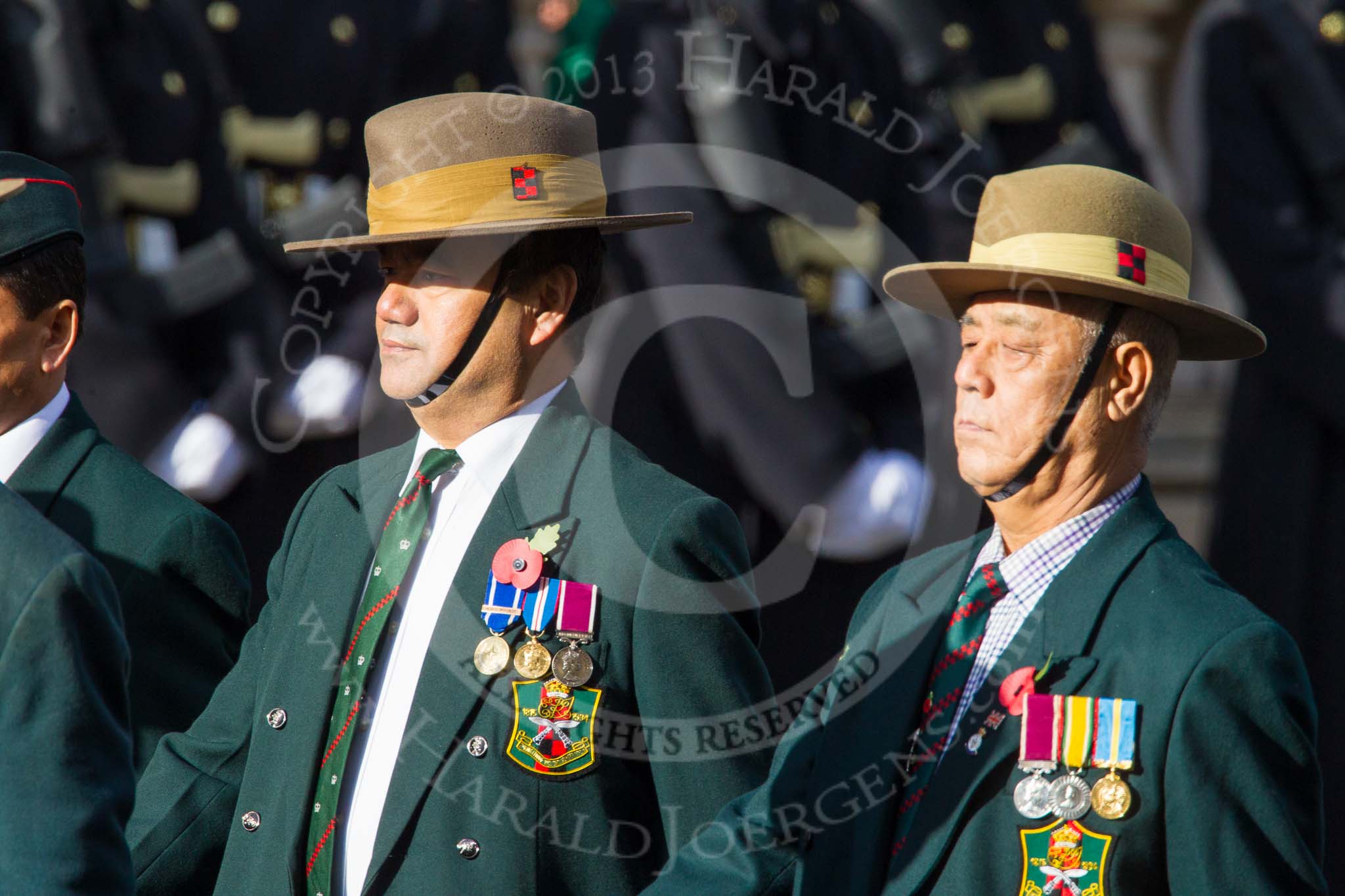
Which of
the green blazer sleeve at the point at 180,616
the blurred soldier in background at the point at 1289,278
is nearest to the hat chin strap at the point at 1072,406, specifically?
the green blazer sleeve at the point at 180,616

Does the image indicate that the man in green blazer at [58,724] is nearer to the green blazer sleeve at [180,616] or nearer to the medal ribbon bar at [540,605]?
the medal ribbon bar at [540,605]

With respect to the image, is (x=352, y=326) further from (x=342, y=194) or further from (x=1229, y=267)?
(x=1229, y=267)

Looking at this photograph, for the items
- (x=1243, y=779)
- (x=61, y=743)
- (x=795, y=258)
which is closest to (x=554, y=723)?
(x=61, y=743)

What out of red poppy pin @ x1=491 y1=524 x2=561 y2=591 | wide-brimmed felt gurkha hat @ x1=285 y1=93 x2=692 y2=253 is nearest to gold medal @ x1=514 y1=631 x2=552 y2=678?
red poppy pin @ x1=491 y1=524 x2=561 y2=591

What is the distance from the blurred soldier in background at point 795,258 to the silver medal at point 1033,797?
2351 mm

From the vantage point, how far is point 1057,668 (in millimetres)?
2959

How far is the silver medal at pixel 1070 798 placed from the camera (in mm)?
2867

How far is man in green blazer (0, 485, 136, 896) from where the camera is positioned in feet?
8.81

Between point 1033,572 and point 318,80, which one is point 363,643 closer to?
point 1033,572

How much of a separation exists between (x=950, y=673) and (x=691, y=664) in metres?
0.44

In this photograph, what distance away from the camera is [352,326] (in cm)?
602

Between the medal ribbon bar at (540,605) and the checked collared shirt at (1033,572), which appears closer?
the checked collared shirt at (1033,572)

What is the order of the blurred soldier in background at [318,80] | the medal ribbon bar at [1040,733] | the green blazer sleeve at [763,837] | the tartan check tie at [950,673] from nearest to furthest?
the medal ribbon bar at [1040,733] < the tartan check tie at [950,673] < the green blazer sleeve at [763,837] < the blurred soldier in background at [318,80]

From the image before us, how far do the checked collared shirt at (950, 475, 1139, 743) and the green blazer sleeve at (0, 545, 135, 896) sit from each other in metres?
1.23
